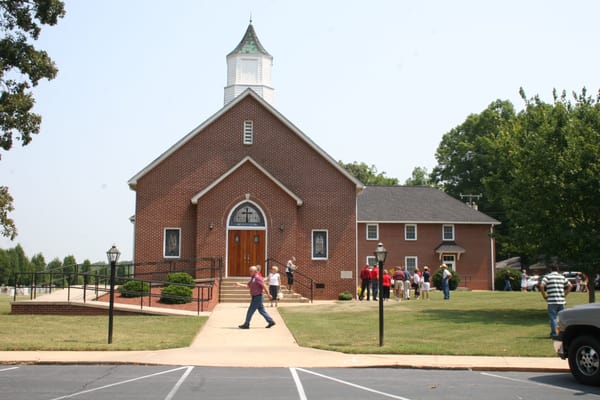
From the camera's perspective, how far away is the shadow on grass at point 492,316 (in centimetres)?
2062

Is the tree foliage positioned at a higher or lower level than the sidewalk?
higher

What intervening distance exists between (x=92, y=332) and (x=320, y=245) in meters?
15.8

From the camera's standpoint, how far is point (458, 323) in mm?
20016

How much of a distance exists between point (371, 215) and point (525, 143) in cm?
2819

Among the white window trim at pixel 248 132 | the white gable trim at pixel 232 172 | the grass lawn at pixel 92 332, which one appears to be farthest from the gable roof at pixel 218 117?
the grass lawn at pixel 92 332

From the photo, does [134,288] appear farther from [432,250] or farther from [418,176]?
[418,176]

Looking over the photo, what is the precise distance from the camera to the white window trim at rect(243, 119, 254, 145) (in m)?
32.4

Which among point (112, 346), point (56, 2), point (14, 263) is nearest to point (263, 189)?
point (56, 2)

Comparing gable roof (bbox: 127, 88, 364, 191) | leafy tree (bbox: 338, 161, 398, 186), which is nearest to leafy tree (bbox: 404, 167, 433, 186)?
leafy tree (bbox: 338, 161, 398, 186)

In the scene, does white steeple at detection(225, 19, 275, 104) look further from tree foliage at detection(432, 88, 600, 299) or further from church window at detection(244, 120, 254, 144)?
tree foliage at detection(432, 88, 600, 299)

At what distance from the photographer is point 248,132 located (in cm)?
3247

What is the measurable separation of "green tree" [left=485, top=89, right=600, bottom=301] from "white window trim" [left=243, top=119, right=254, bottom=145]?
1276cm

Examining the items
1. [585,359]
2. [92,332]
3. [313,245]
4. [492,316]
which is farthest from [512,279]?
[585,359]

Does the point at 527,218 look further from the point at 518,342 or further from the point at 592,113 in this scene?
the point at 518,342
